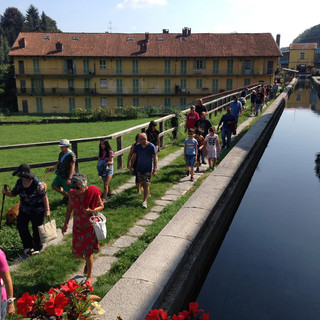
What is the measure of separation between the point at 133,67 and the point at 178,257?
147 feet

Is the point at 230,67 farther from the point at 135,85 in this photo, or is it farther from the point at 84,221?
the point at 84,221

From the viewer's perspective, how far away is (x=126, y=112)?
36.6 m

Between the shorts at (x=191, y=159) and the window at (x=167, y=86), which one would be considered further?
the window at (x=167, y=86)

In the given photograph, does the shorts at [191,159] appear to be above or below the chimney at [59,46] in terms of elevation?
below

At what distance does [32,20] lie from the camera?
10612 cm

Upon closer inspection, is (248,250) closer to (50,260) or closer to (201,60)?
(50,260)

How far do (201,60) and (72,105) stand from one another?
1843cm

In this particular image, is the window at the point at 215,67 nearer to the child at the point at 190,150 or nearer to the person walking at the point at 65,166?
the child at the point at 190,150

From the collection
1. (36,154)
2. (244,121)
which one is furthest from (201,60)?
(36,154)

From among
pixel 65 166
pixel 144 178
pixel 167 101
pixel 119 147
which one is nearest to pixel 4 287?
pixel 65 166

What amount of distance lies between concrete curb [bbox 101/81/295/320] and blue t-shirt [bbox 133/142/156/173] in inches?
47.1

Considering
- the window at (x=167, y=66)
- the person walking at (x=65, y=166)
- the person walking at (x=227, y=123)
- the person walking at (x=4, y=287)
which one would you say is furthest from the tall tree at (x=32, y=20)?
the person walking at (x=4, y=287)

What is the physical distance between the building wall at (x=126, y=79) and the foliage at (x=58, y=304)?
45.7m

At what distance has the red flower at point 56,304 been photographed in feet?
9.33
